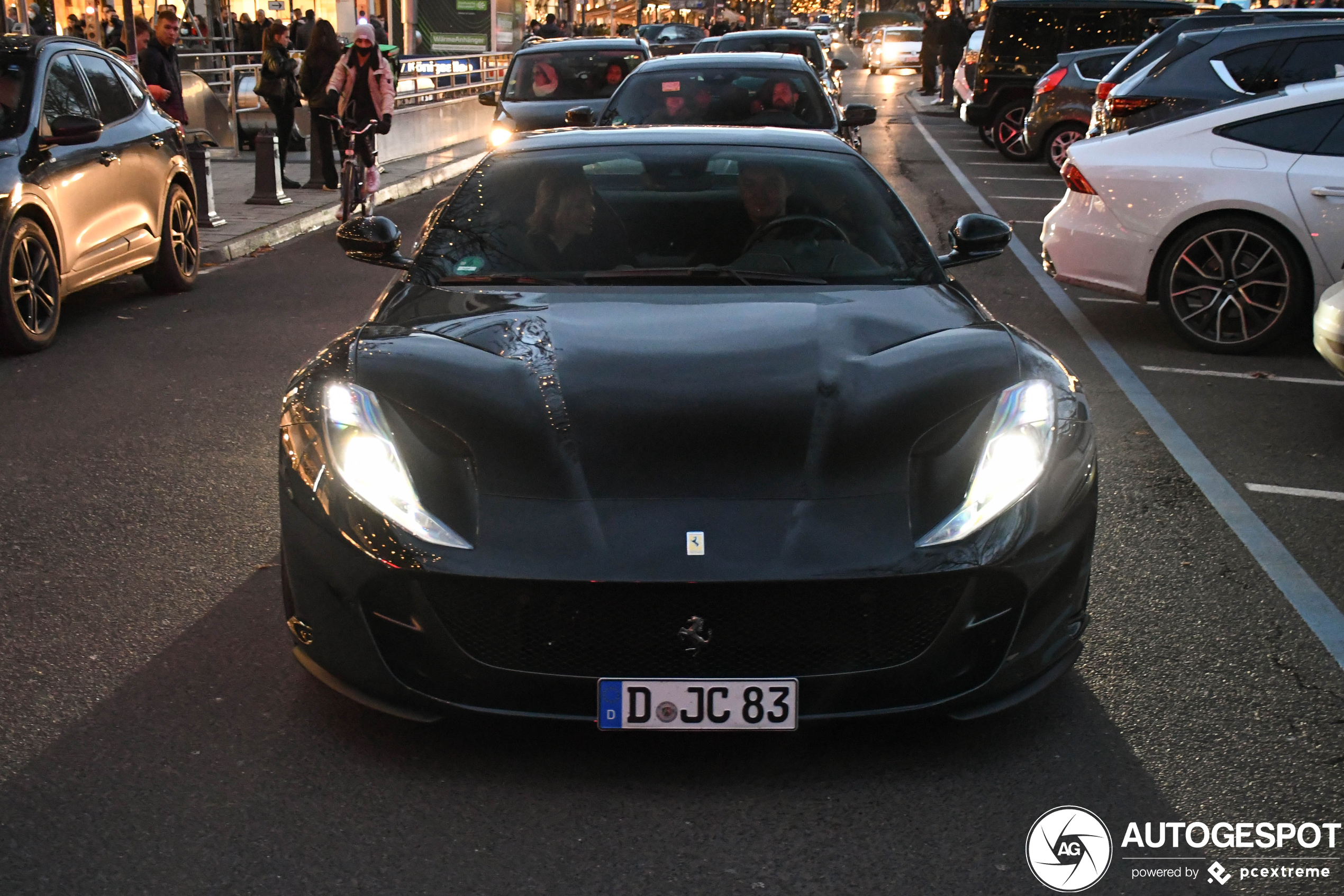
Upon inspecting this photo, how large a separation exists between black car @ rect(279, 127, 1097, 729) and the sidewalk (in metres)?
7.08

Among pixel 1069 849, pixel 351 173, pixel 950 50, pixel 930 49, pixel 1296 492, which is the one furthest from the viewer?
pixel 930 49

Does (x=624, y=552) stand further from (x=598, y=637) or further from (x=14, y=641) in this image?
(x=14, y=641)

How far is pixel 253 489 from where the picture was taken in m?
6.04

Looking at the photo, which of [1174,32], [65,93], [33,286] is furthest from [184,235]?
[1174,32]

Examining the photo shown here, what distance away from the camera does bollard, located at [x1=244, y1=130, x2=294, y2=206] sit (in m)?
15.6

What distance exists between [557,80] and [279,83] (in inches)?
133

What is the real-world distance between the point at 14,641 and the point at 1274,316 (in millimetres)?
7014

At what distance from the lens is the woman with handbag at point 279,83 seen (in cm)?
1783

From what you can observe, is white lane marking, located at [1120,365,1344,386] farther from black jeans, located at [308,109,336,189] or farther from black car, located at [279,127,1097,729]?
black jeans, located at [308,109,336,189]

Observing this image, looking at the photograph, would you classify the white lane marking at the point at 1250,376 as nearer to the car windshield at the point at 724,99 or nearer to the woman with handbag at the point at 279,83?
the car windshield at the point at 724,99

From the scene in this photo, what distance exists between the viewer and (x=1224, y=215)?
893cm

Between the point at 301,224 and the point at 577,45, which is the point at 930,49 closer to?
the point at 577,45

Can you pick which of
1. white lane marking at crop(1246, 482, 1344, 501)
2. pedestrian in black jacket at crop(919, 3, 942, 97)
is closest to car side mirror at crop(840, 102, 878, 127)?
white lane marking at crop(1246, 482, 1344, 501)

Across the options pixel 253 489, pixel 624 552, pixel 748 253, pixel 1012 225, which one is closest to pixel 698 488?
pixel 624 552
